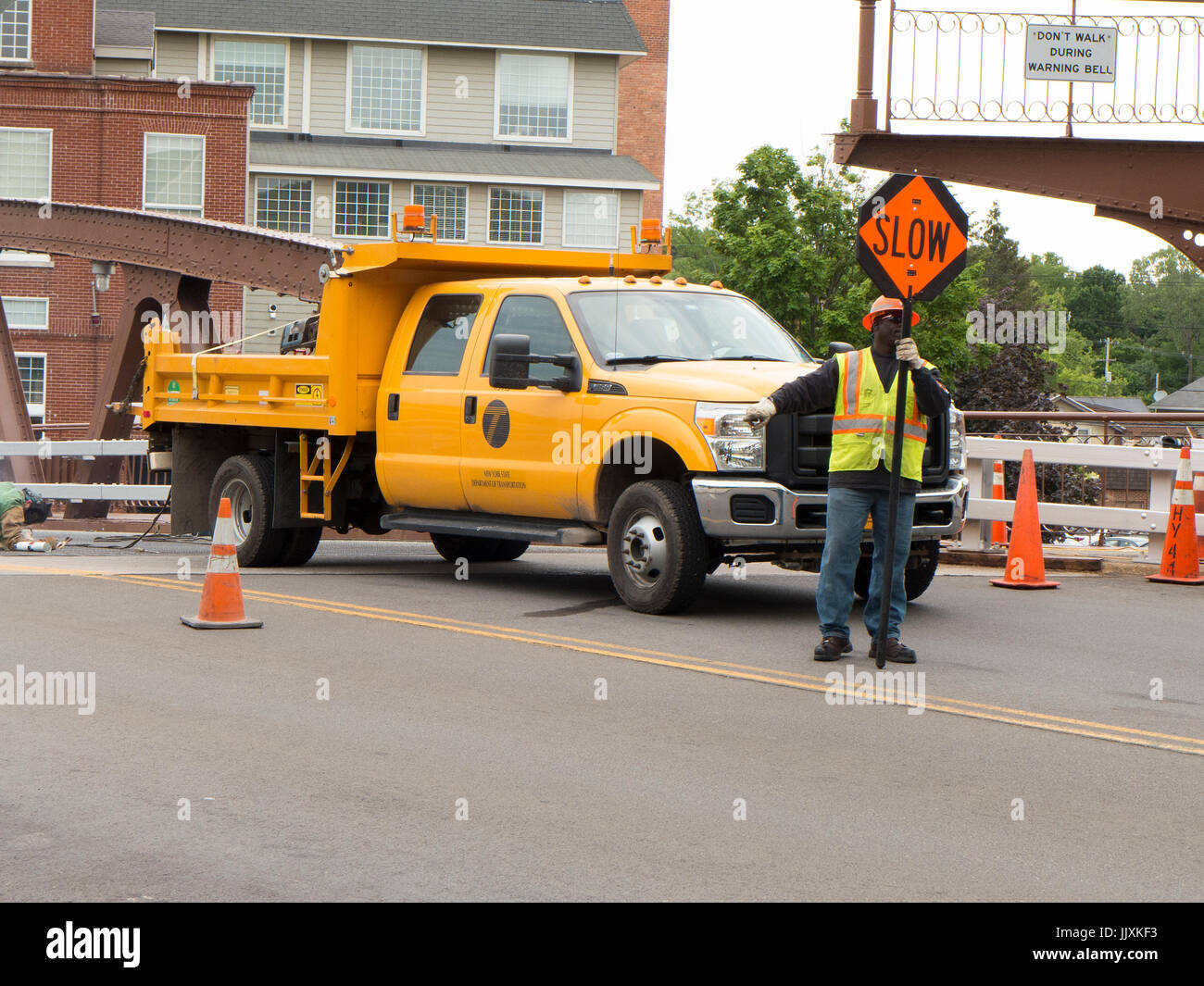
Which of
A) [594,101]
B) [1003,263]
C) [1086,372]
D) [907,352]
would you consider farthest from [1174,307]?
[907,352]

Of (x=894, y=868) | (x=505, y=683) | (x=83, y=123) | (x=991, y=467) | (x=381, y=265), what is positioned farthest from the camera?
(x=83, y=123)

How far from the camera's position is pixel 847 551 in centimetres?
912

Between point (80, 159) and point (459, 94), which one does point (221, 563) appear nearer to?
point (80, 159)

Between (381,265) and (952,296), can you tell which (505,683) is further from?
(952,296)

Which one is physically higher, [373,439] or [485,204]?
[485,204]

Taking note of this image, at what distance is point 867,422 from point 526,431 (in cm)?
320

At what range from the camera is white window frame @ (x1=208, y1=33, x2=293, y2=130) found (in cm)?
4600

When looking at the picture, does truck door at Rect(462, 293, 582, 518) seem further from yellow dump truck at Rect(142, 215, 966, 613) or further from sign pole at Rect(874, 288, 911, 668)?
sign pole at Rect(874, 288, 911, 668)

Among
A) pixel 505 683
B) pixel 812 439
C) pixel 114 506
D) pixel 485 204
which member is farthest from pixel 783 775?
pixel 485 204

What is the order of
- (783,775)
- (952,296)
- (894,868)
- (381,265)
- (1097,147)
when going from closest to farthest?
(894,868)
(783,775)
(381,265)
(1097,147)
(952,296)

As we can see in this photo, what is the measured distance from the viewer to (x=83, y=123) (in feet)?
132

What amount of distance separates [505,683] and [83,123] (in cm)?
3527

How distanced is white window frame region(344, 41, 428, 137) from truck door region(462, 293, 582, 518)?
36.0 meters

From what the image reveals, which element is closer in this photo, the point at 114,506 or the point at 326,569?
the point at 326,569
